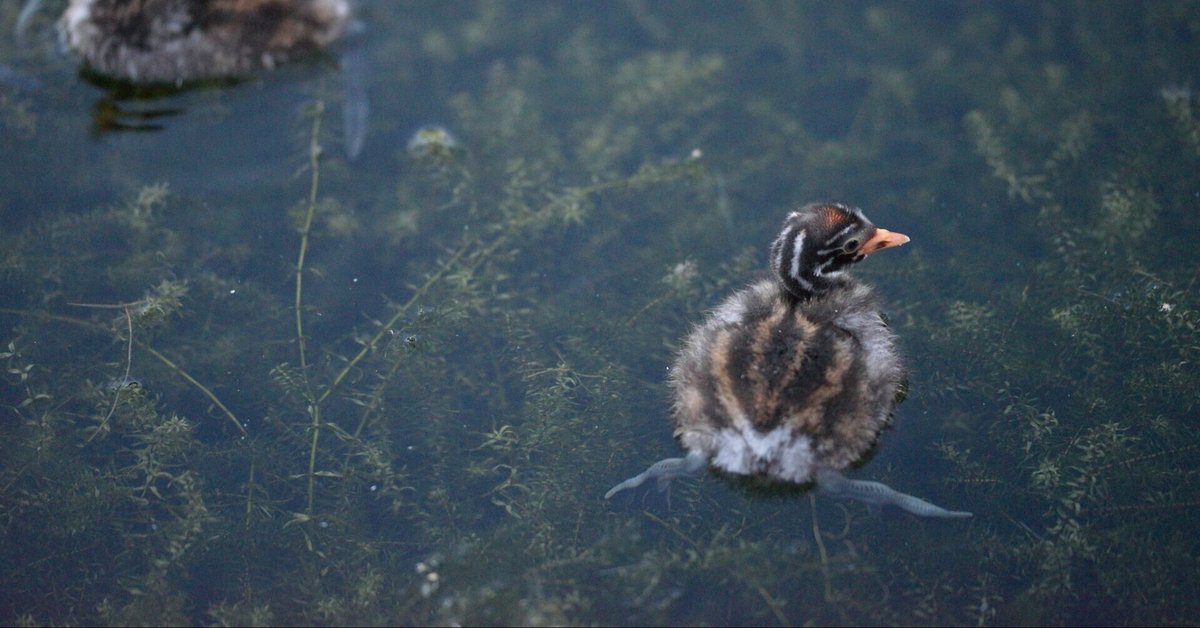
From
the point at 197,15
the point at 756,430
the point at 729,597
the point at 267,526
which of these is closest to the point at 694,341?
the point at 756,430

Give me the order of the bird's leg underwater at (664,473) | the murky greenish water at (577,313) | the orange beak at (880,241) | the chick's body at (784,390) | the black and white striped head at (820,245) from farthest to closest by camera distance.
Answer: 1. the orange beak at (880,241)
2. the black and white striped head at (820,245)
3. the bird's leg underwater at (664,473)
4. the murky greenish water at (577,313)
5. the chick's body at (784,390)

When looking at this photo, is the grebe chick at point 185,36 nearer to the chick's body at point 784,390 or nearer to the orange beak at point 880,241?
the chick's body at point 784,390

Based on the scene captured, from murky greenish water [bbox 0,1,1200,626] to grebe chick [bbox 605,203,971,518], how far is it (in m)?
0.20

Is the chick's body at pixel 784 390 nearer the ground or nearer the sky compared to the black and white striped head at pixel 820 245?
nearer the ground

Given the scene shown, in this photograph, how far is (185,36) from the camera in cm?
634

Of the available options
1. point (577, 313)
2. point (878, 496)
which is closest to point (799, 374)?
point (878, 496)

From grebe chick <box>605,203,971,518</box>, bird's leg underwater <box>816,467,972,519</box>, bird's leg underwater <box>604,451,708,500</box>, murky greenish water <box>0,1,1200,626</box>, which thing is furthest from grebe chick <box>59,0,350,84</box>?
bird's leg underwater <box>816,467,972,519</box>

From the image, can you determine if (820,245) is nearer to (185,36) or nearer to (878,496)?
(878,496)

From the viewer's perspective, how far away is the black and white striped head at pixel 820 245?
502 cm

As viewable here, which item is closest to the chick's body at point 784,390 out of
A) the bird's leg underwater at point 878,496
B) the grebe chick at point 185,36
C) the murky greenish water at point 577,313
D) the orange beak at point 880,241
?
the bird's leg underwater at point 878,496

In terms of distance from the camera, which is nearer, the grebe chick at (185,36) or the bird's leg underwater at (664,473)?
the bird's leg underwater at (664,473)

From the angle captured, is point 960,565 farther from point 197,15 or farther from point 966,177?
point 197,15

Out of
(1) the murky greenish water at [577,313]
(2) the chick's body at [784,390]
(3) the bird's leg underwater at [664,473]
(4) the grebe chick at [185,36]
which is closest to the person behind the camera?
(2) the chick's body at [784,390]

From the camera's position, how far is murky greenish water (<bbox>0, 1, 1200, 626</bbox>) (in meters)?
4.57
